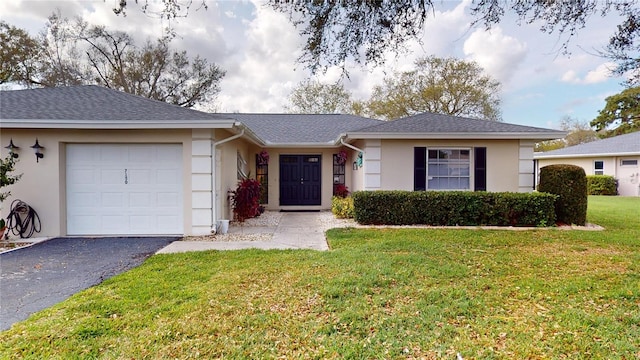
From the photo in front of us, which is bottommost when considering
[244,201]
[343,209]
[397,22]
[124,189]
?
[343,209]

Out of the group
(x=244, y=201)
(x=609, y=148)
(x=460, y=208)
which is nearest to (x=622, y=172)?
(x=609, y=148)

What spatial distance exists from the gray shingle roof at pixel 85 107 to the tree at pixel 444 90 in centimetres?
1975

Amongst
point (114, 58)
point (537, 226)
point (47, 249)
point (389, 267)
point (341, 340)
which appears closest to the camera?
point (341, 340)

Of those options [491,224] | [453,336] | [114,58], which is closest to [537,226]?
[491,224]

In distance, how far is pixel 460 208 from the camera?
823 centimetres

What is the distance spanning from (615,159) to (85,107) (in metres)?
25.2

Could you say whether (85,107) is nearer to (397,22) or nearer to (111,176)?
(111,176)

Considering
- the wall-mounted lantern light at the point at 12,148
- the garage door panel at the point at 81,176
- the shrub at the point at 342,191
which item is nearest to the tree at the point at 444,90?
the shrub at the point at 342,191

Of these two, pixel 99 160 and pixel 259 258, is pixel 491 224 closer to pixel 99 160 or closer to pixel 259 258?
pixel 259 258

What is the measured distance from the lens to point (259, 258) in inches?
211

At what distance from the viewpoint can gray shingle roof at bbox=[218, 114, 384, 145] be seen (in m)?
12.2

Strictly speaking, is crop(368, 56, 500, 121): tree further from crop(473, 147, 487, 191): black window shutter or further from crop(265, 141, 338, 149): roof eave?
crop(473, 147, 487, 191): black window shutter

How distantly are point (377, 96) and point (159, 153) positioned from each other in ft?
73.9

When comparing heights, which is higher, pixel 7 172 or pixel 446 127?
pixel 446 127
